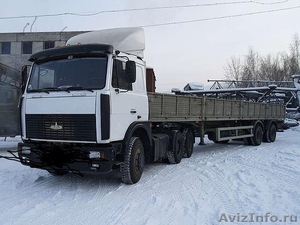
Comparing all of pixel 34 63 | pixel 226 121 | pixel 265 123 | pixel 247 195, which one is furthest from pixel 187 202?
pixel 265 123

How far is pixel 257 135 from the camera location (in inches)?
561

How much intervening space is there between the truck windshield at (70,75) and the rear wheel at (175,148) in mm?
3611

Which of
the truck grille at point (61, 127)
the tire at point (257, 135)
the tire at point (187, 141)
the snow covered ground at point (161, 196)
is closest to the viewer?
the snow covered ground at point (161, 196)

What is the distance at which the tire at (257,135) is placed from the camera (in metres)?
14.0

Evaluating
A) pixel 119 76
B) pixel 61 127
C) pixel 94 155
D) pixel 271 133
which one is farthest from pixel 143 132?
pixel 271 133

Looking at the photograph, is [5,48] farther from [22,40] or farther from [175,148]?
[175,148]

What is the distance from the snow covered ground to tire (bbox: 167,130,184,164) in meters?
0.48

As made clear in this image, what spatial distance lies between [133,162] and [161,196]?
1082 mm

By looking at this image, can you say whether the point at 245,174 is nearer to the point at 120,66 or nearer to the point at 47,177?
the point at 120,66

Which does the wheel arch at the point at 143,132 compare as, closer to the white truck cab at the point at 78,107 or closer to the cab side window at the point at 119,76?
the white truck cab at the point at 78,107

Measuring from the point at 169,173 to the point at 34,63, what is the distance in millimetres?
4063

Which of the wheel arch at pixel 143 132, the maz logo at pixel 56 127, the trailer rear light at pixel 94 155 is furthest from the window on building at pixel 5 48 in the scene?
the trailer rear light at pixel 94 155

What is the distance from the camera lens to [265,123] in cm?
1582

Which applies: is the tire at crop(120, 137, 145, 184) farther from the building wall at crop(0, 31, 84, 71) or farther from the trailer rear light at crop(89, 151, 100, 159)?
the building wall at crop(0, 31, 84, 71)
